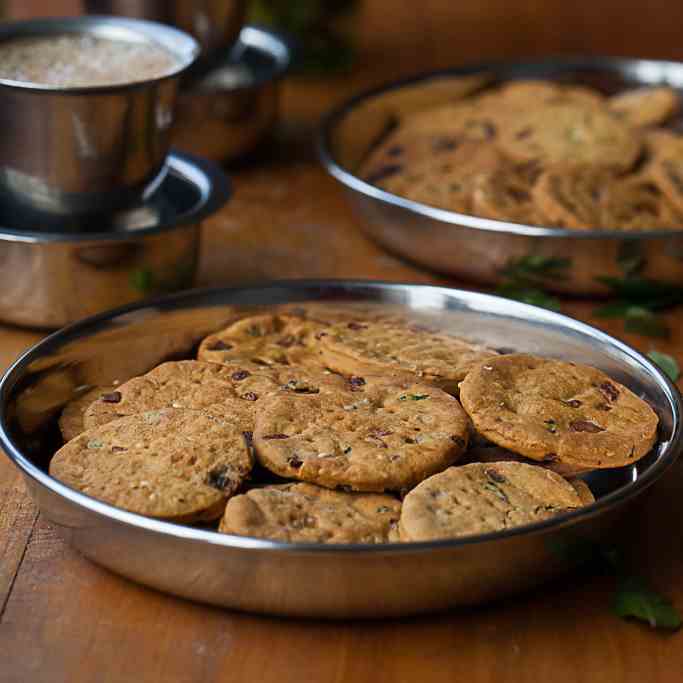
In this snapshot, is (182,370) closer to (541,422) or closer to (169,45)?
(541,422)

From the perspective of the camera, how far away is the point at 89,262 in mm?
1071

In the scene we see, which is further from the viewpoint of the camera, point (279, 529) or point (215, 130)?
point (215, 130)

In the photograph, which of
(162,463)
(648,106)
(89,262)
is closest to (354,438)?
(162,463)

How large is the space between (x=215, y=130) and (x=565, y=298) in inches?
19.4

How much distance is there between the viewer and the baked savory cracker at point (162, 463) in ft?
2.42

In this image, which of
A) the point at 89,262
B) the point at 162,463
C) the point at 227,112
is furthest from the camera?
the point at 227,112

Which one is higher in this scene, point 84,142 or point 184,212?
point 84,142

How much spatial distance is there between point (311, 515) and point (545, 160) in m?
0.71

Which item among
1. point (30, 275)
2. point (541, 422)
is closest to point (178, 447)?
point (541, 422)

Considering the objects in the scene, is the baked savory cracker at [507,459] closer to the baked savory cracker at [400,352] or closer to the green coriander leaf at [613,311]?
the baked savory cracker at [400,352]

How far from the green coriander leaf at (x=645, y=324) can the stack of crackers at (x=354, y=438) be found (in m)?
0.27

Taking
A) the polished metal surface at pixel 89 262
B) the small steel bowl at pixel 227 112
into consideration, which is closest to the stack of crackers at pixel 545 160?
the small steel bowl at pixel 227 112

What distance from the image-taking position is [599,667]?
709mm

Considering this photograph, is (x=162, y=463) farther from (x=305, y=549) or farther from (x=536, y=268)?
(x=536, y=268)
